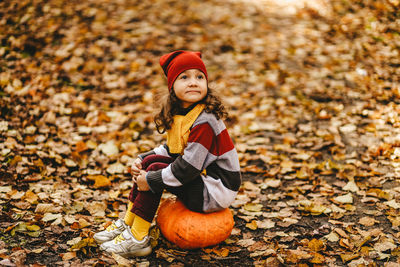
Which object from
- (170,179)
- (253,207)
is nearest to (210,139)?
(170,179)

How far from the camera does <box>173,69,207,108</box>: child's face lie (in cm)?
270

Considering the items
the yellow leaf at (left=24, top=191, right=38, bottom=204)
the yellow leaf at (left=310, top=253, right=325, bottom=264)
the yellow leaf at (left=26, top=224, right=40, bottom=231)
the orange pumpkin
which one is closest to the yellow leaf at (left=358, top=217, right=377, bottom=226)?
the yellow leaf at (left=310, top=253, right=325, bottom=264)

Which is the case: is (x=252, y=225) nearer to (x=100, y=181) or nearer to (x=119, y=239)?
(x=119, y=239)

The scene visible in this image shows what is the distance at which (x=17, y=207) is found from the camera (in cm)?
316

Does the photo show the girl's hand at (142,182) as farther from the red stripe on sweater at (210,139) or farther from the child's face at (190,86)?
the child's face at (190,86)

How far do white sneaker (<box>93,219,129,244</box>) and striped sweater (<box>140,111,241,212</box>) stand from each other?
20.3 inches

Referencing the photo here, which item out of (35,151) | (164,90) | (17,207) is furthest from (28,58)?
(164,90)

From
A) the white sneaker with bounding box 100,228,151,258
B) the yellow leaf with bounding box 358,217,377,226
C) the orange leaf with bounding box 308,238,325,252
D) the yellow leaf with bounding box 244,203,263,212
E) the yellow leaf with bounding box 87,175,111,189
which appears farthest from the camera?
the yellow leaf with bounding box 87,175,111,189

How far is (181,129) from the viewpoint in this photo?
2.78 metres

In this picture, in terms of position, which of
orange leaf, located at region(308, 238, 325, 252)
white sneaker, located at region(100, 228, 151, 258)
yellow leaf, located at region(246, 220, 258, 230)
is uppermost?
white sneaker, located at region(100, 228, 151, 258)

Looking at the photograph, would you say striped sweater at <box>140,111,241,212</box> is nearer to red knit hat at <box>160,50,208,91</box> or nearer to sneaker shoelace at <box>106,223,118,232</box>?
red knit hat at <box>160,50,208,91</box>

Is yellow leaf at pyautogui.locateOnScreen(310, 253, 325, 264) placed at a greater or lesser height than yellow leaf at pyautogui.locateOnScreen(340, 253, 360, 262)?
greater

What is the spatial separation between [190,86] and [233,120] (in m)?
2.65

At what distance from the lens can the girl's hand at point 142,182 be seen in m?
2.68
